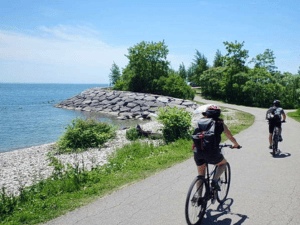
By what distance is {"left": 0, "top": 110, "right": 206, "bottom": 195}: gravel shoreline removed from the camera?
749 cm

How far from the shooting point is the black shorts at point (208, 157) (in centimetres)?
430

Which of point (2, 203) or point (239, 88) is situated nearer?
point (2, 203)

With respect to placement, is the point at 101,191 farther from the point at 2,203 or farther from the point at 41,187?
the point at 2,203

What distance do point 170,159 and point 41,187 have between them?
13.7ft

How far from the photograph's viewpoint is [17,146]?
1509 centimetres

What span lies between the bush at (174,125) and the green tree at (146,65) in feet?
93.0

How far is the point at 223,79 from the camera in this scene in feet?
132

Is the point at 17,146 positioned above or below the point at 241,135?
below

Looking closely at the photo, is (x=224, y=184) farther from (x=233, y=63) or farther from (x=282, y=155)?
(x=233, y=63)

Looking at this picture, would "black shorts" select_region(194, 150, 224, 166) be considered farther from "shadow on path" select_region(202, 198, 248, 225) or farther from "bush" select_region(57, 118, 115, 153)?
"bush" select_region(57, 118, 115, 153)

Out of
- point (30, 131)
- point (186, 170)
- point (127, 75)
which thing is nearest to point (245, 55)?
point (127, 75)

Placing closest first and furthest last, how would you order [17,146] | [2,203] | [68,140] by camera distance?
[2,203]
[68,140]
[17,146]

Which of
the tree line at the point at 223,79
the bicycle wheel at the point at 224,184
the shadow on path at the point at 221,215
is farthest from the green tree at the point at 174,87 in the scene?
the shadow on path at the point at 221,215

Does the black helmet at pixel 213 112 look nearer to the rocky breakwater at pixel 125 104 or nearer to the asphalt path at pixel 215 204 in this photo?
the asphalt path at pixel 215 204
